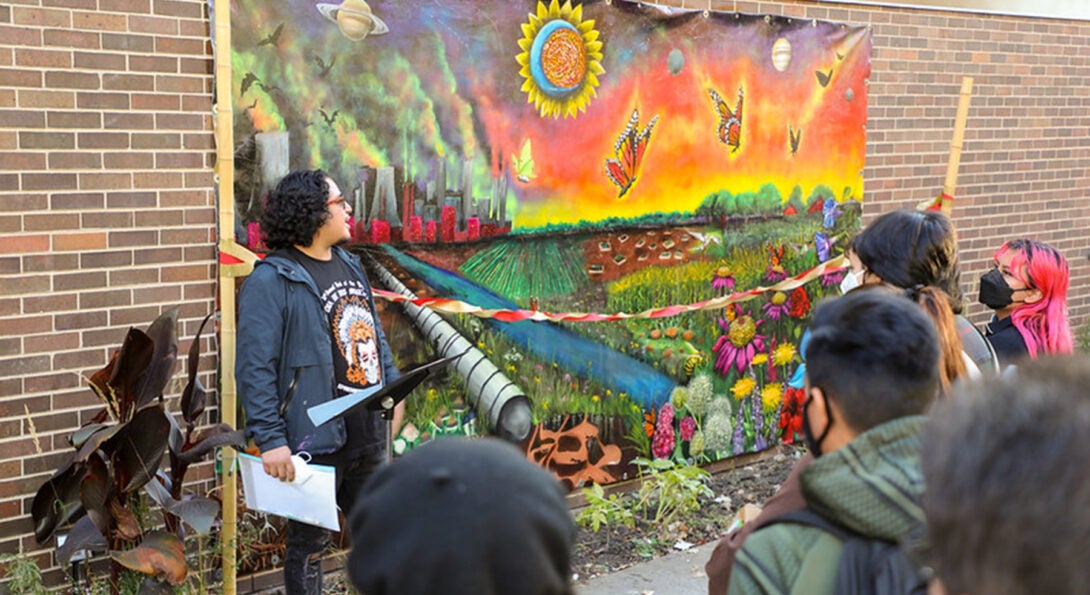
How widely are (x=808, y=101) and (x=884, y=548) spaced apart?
6.05 meters

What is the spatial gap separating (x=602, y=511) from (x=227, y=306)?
2476mm

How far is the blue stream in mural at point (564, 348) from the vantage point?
19.1ft

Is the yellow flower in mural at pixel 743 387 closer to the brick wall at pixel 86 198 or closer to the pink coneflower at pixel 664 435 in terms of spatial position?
the pink coneflower at pixel 664 435

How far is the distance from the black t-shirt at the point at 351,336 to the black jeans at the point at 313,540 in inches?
1.7

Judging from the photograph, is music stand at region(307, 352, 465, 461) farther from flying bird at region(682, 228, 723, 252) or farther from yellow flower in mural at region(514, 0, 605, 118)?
flying bird at region(682, 228, 723, 252)

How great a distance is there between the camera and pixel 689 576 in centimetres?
582

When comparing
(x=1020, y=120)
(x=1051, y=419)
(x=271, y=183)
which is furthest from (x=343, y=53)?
(x=1020, y=120)

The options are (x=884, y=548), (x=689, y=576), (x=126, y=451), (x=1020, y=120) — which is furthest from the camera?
(x=1020, y=120)

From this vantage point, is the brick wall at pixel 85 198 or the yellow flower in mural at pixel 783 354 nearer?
the brick wall at pixel 85 198


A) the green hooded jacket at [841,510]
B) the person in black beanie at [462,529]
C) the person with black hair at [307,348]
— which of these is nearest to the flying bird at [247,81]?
the person with black hair at [307,348]

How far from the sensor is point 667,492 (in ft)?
21.4

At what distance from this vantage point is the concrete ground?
221 inches

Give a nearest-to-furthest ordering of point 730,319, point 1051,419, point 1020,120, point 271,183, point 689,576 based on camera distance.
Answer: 1. point 1051,419
2. point 271,183
3. point 689,576
4. point 730,319
5. point 1020,120

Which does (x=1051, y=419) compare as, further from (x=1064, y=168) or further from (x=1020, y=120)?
(x=1064, y=168)
